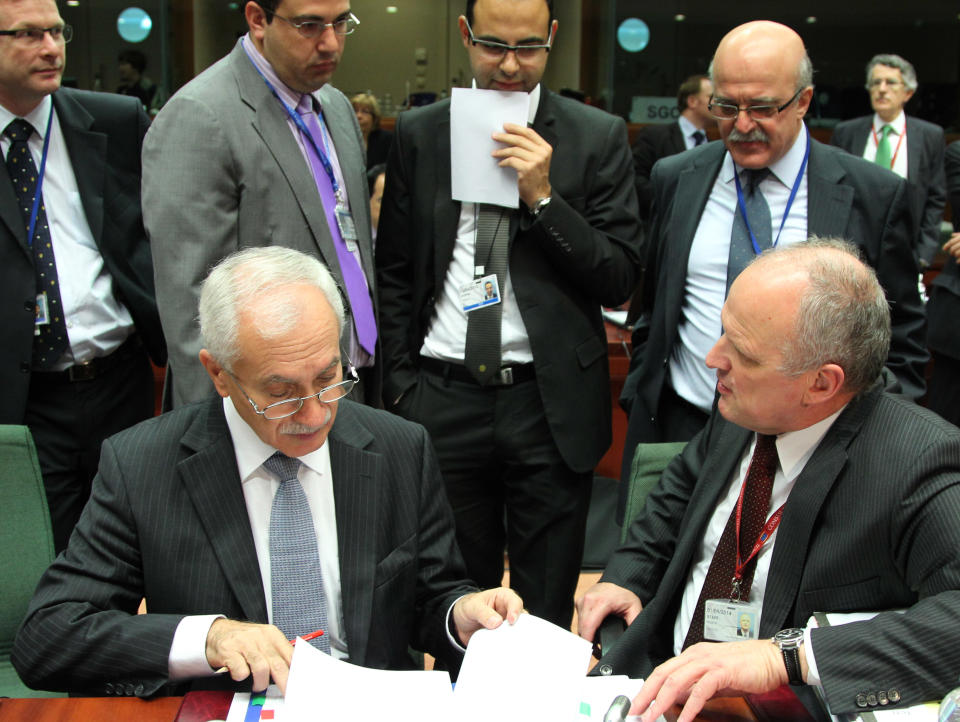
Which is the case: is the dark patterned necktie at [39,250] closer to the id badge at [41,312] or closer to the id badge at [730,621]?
the id badge at [41,312]

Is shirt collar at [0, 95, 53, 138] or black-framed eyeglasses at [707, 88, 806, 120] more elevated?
black-framed eyeglasses at [707, 88, 806, 120]

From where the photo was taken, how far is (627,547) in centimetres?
208

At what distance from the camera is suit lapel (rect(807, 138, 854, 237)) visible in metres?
2.50

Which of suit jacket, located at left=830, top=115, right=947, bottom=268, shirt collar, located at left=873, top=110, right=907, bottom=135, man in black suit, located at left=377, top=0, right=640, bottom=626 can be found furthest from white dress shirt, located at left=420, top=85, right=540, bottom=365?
shirt collar, located at left=873, top=110, right=907, bottom=135

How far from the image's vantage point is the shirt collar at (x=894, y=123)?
6.56m

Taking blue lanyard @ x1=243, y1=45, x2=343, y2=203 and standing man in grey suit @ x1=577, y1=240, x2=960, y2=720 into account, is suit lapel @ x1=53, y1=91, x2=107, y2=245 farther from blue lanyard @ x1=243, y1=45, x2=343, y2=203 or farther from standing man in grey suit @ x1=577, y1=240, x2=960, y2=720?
standing man in grey suit @ x1=577, y1=240, x2=960, y2=720

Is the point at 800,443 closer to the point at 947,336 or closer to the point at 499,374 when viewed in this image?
the point at 499,374

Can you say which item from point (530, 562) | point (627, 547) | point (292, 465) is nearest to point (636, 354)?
point (530, 562)

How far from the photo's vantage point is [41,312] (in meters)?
2.50

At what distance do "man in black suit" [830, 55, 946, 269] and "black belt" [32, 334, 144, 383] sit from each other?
5.27 metres

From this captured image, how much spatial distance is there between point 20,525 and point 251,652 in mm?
789

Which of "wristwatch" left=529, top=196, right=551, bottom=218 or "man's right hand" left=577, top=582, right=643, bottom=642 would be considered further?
"wristwatch" left=529, top=196, right=551, bottom=218

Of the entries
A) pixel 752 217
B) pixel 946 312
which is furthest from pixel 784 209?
pixel 946 312

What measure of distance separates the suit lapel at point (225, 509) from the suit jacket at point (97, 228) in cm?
95
